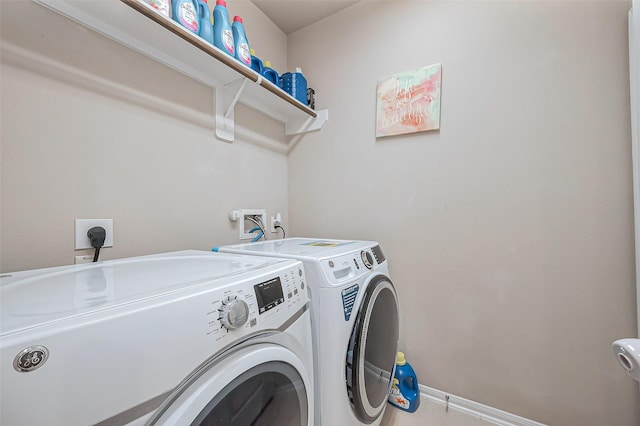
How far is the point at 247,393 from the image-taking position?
58cm

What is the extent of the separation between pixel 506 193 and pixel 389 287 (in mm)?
773

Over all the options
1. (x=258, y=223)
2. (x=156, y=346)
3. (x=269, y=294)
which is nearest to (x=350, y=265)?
(x=269, y=294)

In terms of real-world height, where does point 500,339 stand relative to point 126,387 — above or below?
below

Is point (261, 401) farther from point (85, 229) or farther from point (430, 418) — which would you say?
point (430, 418)

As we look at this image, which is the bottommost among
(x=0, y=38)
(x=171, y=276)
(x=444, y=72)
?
(x=171, y=276)

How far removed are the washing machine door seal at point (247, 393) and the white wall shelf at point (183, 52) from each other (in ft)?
3.65

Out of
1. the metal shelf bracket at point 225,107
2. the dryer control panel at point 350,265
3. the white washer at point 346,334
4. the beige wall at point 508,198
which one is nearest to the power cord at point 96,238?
the white washer at point 346,334

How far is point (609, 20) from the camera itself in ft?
3.57

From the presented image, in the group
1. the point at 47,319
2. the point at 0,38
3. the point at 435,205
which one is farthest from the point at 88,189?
the point at 435,205

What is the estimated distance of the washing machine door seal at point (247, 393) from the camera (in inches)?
17.5

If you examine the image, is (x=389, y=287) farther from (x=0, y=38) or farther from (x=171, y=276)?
(x=0, y=38)

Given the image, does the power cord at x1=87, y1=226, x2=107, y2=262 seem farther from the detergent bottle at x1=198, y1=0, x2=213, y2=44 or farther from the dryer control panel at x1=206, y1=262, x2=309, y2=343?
the detergent bottle at x1=198, y1=0, x2=213, y2=44

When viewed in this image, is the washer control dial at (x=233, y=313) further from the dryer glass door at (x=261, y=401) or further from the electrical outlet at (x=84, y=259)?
the electrical outlet at (x=84, y=259)

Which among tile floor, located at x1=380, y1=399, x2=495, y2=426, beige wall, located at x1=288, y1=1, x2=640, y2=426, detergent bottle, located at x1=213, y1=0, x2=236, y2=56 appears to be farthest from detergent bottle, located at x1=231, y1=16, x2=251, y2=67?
tile floor, located at x1=380, y1=399, x2=495, y2=426
